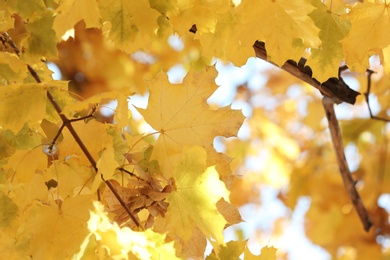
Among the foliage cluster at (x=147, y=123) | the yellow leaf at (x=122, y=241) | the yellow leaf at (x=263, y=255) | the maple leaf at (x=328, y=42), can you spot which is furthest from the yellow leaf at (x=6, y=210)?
the maple leaf at (x=328, y=42)

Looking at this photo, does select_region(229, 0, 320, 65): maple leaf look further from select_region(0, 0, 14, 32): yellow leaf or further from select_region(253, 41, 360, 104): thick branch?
select_region(0, 0, 14, 32): yellow leaf

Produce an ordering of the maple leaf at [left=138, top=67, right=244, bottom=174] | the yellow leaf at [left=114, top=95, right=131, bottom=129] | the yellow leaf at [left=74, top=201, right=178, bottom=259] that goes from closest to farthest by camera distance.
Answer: the yellow leaf at [left=74, top=201, right=178, bottom=259] → the yellow leaf at [left=114, top=95, right=131, bottom=129] → the maple leaf at [left=138, top=67, right=244, bottom=174]

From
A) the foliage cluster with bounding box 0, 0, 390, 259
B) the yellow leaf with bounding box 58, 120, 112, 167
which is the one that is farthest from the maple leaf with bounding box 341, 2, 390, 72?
the yellow leaf with bounding box 58, 120, 112, 167

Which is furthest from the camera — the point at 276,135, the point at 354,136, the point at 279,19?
the point at 276,135

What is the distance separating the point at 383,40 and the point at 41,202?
23.0 inches

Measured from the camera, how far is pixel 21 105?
106 cm

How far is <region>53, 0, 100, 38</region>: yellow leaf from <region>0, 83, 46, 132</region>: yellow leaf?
106 mm

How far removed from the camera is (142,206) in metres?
1.10

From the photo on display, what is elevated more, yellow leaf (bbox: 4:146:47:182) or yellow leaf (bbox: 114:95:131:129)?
yellow leaf (bbox: 114:95:131:129)

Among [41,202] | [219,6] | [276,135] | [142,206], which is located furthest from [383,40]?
[276,135]

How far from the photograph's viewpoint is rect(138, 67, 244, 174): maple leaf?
3.78 feet

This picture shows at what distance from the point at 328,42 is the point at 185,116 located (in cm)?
26

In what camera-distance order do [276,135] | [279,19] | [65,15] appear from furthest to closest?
[276,135], [279,19], [65,15]

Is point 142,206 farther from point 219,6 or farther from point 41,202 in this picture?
point 219,6
